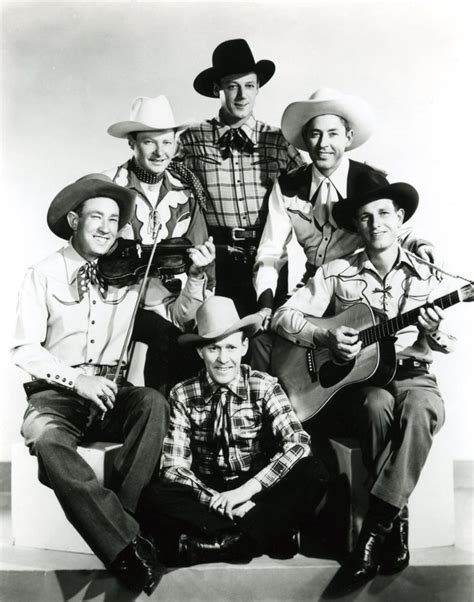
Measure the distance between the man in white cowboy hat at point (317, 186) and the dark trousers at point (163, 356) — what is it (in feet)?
1.46

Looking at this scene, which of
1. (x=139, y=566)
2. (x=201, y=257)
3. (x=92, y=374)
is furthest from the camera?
(x=201, y=257)

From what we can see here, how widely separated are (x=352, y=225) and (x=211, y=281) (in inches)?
27.4

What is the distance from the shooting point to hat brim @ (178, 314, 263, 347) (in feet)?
9.02

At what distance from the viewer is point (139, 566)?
249 centimetres

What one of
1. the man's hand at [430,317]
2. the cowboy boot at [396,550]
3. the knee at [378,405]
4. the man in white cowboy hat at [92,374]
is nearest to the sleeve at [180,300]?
the man in white cowboy hat at [92,374]

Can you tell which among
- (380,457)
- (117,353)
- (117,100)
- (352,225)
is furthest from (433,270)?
(117,100)

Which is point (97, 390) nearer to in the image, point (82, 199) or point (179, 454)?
point (179, 454)

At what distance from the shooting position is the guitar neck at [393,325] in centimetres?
265

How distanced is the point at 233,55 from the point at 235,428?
1707 mm

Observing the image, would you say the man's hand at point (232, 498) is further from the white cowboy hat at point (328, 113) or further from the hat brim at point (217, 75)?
Answer: the hat brim at point (217, 75)

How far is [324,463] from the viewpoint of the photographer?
290 cm

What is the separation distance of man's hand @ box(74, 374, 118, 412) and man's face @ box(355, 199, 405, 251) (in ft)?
4.29

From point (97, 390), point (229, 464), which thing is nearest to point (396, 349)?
point (229, 464)

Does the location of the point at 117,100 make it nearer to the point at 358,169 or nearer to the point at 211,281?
the point at 211,281
